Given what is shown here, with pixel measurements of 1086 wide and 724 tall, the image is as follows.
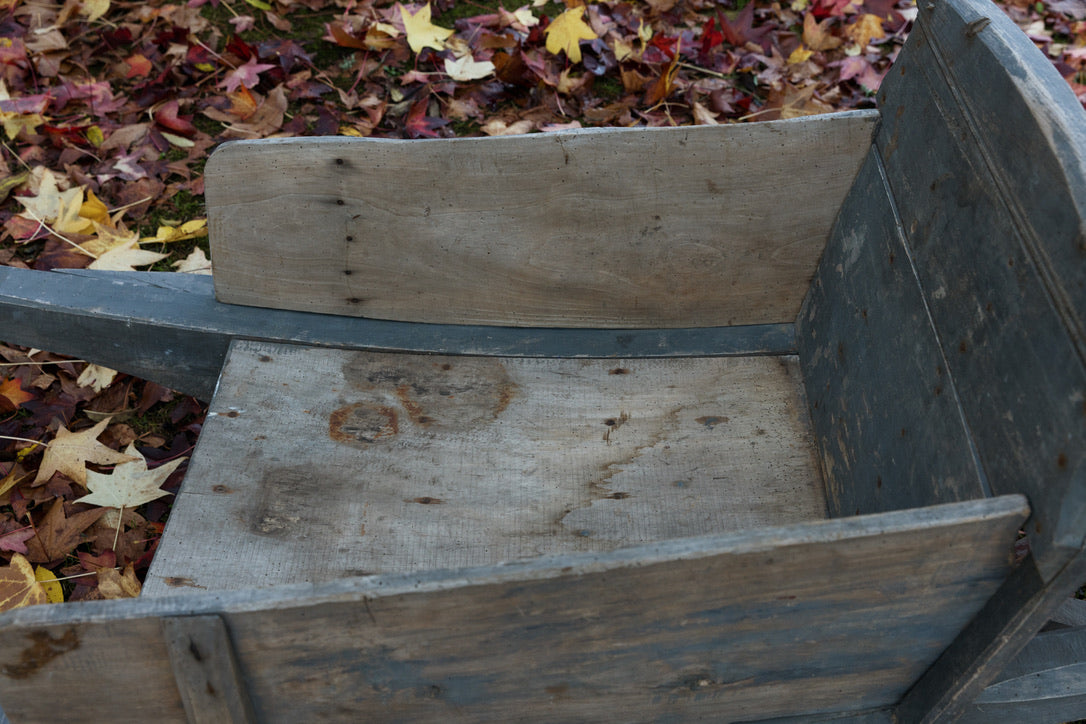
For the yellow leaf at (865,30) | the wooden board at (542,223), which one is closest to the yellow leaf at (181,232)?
the wooden board at (542,223)

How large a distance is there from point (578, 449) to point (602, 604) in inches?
23.6

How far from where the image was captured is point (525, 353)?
5.40 ft

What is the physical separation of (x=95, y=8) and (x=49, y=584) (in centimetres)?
223

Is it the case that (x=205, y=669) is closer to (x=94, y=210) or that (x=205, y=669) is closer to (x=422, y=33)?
(x=94, y=210)

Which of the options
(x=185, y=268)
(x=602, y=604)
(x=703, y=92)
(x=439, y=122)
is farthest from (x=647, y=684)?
(x=703, y=92)

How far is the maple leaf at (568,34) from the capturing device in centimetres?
270

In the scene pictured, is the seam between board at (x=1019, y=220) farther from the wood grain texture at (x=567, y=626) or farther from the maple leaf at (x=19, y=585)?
the maple leaf at (x=19, y=585)

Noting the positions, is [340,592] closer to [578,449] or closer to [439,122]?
[578,449]

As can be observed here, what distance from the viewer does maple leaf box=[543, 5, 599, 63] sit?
8.84 feet

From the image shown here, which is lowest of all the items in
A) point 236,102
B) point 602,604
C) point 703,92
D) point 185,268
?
point 185,268

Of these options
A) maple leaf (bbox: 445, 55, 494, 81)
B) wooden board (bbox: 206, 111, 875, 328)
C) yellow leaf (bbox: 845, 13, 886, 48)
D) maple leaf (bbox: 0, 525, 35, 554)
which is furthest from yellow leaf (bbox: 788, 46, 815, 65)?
maple leaf (bbox: 0, 525, 35, 554)

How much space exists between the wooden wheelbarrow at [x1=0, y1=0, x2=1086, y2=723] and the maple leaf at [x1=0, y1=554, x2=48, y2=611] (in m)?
0.44

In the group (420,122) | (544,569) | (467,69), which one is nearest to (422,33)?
(467,69)

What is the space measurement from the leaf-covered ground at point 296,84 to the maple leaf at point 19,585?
407mm
